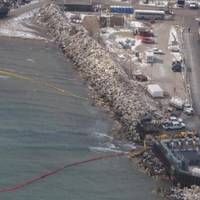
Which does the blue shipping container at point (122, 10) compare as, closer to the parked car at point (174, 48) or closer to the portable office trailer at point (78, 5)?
the portable office trailer at point (78, 5)

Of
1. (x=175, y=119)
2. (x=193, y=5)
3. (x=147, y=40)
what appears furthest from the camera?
(x=193, y=5)

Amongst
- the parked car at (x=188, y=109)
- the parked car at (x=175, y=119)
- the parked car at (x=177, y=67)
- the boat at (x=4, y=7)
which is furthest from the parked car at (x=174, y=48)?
the boat at (x=4, y=7)

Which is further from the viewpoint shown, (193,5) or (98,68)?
(193,5)

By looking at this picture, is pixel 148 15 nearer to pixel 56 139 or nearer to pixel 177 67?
pixel 177 67

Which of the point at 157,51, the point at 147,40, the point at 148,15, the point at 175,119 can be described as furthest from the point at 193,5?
the point at 175,119

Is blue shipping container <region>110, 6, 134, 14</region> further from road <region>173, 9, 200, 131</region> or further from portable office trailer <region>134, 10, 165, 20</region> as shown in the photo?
road <region>173, 9, 200, 131</region>

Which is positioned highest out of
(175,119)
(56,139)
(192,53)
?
(192,53)
